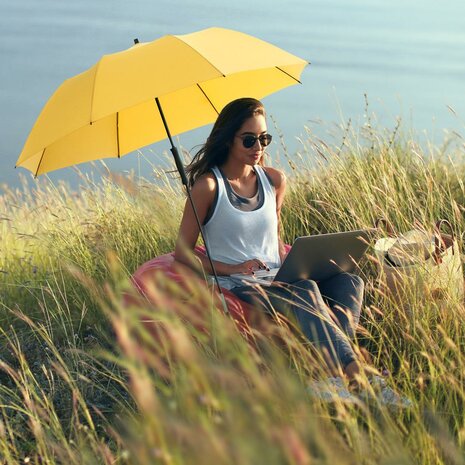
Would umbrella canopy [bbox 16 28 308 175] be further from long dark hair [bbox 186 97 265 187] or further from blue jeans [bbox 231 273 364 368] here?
blue jeans [bbox 231 273 364 368]

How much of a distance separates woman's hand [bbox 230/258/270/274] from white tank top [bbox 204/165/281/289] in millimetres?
112

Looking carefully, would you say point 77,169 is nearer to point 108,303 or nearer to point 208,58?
point 108,303

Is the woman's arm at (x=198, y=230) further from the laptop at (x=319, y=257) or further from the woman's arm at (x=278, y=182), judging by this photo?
the woman's arm at (x=278, y=182)

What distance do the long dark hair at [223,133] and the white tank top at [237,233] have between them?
0.25 ft

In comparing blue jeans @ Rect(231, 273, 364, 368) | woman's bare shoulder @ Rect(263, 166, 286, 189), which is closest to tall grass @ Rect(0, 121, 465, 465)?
blue jeans @ Rect(231, 273, 364, 368)

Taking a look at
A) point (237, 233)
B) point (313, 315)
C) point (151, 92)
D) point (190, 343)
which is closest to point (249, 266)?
point (237, 233)

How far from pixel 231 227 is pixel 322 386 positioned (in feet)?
5.44

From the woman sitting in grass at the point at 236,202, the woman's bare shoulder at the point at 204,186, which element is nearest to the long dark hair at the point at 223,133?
the woman sitting in grass at the point at 236,202

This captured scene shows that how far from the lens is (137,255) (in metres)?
6.32

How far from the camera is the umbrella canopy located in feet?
14.4

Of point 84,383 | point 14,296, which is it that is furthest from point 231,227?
point 14,296

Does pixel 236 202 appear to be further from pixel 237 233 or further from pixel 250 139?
pixel 250 139

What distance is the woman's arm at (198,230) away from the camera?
4629 millimetres

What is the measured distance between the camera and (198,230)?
15.4 feet
